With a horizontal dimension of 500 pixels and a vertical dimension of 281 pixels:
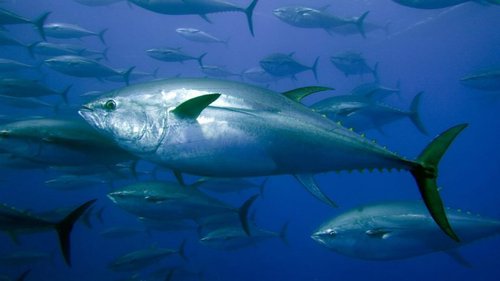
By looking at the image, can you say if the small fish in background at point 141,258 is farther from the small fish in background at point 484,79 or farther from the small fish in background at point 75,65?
the small fish in background at point 484,79

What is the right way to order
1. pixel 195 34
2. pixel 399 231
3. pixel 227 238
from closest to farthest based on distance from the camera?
pixel 399 231
pixel 227 238
pixel 195 34

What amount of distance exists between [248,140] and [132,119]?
1.81 ft

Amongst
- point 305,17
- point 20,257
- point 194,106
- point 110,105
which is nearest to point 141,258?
point 20,257

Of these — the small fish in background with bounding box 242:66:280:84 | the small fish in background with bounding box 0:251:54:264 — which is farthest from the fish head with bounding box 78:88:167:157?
the small fish in background with bounding box 242:66:280:84

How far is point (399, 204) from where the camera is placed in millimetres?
3516

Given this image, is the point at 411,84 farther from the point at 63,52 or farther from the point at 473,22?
the point at 63,52

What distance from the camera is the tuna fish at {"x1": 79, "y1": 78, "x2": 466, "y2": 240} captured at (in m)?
1.52

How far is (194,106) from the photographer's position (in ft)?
4.89

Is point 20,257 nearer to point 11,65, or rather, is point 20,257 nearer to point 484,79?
point 11,65

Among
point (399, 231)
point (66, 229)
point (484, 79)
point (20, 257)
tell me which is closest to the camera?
point (66, 229)

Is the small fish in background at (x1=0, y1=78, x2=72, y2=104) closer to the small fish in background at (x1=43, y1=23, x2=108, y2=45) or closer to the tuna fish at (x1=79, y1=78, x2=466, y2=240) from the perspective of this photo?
the small fish in background at (x1=43, y1=23, x2=108, y2=45)

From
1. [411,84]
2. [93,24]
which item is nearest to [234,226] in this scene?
[93,24]

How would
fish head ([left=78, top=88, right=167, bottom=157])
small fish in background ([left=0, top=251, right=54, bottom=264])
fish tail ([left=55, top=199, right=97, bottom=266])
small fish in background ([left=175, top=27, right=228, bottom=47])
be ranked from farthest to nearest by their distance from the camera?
small fish in background ([left=175, top=27, right=228, bottom=47]) < small fish in background ([left=0, top=251, right=54, bottom=264]) < fish tail ([left=55, top=199, right=97, bottom=266]) < fish head ([left=78, top=88, right=167, bottom=157])

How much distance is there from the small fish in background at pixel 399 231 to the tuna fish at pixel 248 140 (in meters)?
2.07
